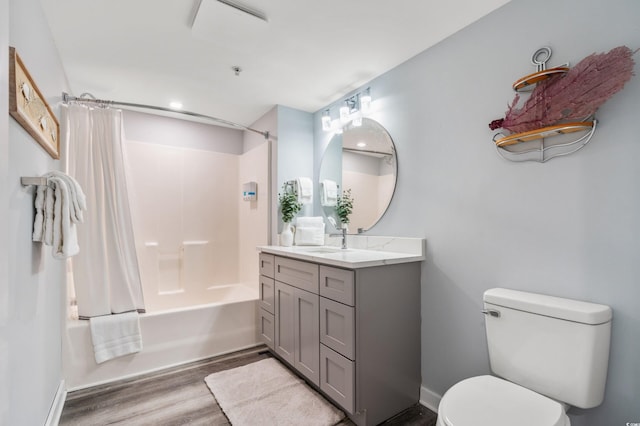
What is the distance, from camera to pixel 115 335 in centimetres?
218

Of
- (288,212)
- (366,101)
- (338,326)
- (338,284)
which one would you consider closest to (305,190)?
(288,212)

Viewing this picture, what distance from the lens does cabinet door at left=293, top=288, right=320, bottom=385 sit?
6.14 feet

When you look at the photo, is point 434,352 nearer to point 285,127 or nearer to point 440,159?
point 440,159

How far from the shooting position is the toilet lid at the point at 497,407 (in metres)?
1.04

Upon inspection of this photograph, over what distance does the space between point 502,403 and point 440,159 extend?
1282 mm

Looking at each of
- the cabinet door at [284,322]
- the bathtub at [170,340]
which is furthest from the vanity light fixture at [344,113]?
the bathtub at [170,340]

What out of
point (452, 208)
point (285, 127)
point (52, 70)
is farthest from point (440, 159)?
point (52, 70)

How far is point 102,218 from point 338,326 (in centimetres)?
194

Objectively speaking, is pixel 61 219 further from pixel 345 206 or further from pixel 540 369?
pixel 540 369

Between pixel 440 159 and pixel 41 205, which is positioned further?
pixel 440 159

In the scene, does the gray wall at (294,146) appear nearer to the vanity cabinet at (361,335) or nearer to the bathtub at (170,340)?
the bathtub at (170,340)

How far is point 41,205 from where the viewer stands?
132 centimetres

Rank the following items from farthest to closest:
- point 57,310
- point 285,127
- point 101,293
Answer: point 285,127 < point 101,293 < point 57,310

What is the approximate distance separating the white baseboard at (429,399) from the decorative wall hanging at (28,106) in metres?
2.45
